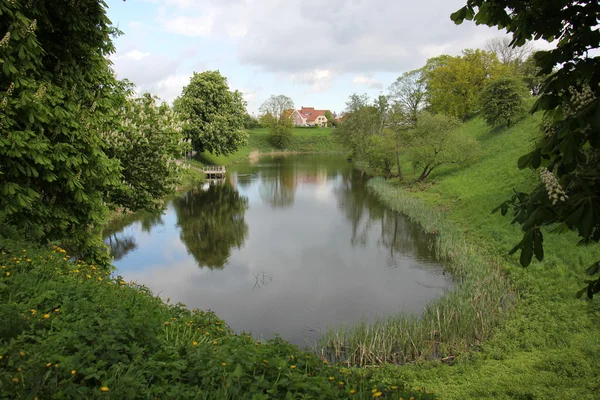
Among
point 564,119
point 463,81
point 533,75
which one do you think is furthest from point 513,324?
point 463,81

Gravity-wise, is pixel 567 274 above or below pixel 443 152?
below

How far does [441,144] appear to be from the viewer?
32.5 metres

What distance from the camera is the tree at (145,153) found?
14.0 metres

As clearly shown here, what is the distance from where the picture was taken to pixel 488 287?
41.8ft

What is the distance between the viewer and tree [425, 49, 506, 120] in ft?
172

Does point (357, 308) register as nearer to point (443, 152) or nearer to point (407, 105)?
point (443, 152)

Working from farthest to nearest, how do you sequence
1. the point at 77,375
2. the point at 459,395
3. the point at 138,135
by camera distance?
the point at 138,135, the point at 459,395, the point at 77,375

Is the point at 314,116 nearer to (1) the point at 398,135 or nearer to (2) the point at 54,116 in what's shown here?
(1) the point at 398,135

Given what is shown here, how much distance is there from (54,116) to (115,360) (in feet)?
19.6

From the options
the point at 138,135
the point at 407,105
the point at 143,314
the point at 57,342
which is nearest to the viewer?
the point at 57,342

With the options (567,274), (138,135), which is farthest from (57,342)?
(567,274)

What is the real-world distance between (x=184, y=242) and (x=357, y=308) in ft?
35.7

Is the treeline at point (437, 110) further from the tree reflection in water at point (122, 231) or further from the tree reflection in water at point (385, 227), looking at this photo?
the tree reflection in water at point (122, 231)

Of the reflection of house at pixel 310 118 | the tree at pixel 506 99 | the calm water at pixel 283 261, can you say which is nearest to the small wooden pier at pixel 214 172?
the calm water at pixel 283 261
